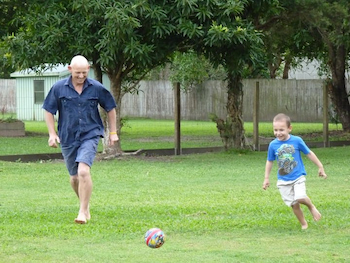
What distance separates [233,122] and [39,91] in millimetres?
22883

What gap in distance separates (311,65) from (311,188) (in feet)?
121

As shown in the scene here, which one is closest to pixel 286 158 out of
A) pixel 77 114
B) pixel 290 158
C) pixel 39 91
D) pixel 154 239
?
pixel 290 158

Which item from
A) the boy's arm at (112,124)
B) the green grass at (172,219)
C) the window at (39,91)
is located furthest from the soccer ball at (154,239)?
the window at (39,91)

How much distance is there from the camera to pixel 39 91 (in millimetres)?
41938

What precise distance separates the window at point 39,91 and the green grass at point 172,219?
2641cm

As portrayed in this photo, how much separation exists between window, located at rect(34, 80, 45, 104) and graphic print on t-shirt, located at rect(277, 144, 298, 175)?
34074 millimetres

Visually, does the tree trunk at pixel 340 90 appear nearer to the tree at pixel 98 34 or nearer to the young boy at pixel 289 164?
the tree at pixel 98 34

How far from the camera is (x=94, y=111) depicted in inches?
369

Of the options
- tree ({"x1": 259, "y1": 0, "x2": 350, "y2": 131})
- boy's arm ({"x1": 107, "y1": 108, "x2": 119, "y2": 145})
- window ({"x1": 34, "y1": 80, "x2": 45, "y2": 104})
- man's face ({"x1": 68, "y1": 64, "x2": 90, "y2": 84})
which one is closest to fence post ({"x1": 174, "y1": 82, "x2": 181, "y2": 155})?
tree ({"x1": 259, "y1": 0, "x2": 350, "y2": 131})

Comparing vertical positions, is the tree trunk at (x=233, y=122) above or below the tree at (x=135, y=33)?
below

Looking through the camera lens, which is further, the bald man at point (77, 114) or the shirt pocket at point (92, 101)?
the shirt pocket at point (92, 101)

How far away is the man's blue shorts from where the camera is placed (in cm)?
912

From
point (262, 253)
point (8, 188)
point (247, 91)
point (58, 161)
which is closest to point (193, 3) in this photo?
point (58, 161)

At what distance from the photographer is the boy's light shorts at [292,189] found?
8539 millimetres
